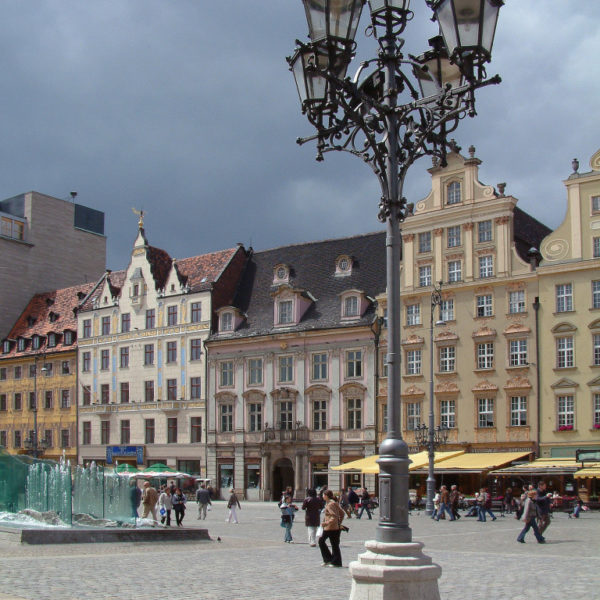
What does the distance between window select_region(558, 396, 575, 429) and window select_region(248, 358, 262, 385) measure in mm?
18244

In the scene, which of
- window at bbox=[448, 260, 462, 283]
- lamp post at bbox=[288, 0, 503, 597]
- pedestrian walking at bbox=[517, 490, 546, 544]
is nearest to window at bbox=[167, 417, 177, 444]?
window at bbox=[448, 260, 462, 283]

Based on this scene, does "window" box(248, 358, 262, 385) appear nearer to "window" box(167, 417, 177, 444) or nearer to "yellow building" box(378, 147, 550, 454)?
"window" box(167, 417, 177, 444)

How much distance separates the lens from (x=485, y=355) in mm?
48031

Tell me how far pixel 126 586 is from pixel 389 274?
717 cm

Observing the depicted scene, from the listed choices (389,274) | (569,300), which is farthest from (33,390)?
(389,274)

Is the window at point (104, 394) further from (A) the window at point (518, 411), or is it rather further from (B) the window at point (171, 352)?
(A) the window at point (518, 411)

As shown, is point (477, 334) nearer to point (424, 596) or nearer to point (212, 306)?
point (212, 306)

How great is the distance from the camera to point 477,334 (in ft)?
158

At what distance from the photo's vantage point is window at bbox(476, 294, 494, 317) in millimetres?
48094

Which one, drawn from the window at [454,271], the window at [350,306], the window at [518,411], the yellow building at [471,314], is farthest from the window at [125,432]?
the window at [518,411]

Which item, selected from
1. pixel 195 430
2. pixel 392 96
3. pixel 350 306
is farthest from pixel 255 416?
pixel 392 96

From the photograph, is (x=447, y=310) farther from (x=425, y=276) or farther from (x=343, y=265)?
(x=343, y=265)

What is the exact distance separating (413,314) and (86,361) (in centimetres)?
2571

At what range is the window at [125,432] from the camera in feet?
205
